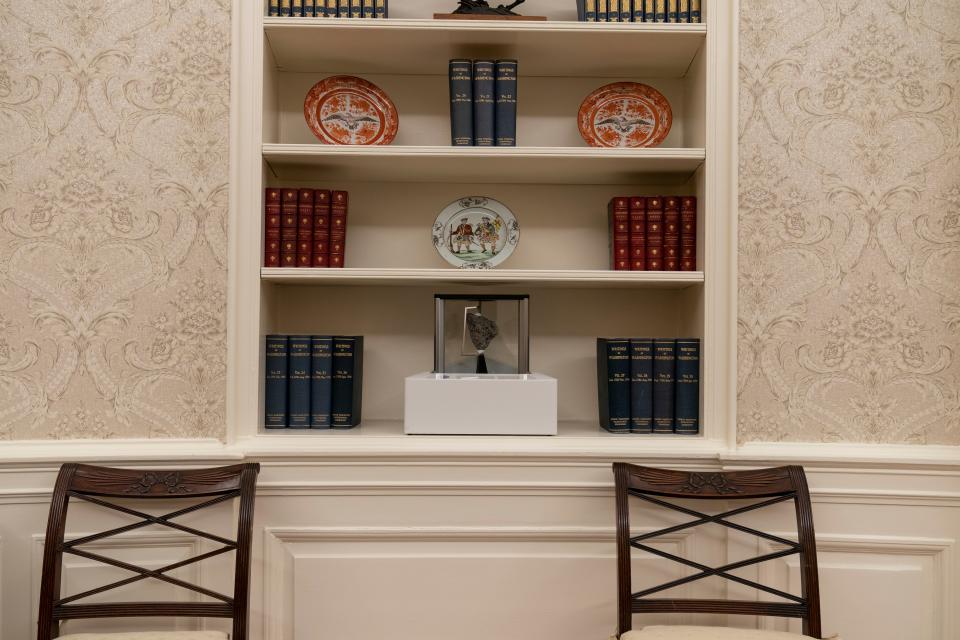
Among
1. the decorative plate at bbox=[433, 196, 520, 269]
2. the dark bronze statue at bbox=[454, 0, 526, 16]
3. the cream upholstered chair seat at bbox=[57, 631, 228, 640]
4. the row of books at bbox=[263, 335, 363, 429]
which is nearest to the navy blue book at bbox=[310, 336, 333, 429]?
the row of books at bbox=[263, 335, 363, 429]

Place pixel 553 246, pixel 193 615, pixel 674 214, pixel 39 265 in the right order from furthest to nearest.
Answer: pixel 553 246
pixel 674 214
pixel 39 265
pixel 193 615

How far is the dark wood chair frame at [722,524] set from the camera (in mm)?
1620

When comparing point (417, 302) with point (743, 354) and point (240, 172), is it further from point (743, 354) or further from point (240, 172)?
point (743, 354)

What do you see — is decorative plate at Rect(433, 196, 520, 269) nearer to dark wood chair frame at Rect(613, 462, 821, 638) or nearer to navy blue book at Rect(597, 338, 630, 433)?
navy blue book at Rect(597, 338, 630, 433)

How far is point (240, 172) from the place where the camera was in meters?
1.75

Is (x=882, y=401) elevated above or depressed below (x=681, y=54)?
below

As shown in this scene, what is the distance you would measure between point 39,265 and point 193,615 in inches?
37.0

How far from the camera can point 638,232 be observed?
190 cm

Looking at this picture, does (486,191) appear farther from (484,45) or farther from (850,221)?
(850,221)

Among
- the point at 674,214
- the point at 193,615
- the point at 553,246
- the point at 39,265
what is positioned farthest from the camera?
the point at 553,246

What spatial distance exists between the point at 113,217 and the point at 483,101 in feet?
3.30

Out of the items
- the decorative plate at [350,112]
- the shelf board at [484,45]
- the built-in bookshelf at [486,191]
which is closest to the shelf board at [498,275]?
the built-in bookshelf at [486,191]

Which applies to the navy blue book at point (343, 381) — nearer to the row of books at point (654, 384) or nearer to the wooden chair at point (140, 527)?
the wooden chair at point (140, 527)

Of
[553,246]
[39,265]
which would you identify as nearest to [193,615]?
[39,265]
